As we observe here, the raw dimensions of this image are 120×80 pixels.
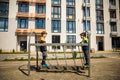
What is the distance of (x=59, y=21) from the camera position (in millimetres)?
36219

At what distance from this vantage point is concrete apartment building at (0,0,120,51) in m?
33.8

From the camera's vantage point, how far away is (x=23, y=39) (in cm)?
3459

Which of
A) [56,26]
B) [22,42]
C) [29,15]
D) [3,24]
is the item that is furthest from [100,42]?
[3,24]

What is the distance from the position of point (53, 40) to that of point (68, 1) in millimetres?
10963

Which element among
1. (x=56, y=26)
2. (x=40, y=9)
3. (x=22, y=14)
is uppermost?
(x=40, y=9)

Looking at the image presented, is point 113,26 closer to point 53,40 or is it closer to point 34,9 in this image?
point 53,40

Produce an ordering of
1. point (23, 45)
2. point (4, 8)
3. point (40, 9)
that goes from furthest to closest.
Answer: point (40, 9)
point (23, 45)
point (4, 8)

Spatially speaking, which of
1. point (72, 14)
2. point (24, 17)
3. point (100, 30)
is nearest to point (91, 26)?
point (100, 30)

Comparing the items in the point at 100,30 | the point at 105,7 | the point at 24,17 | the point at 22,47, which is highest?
the point at 105,7

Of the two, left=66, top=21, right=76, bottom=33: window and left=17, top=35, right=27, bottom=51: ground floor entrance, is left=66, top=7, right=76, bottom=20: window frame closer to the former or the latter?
left=66, top=21, right=76, bottom=33: window

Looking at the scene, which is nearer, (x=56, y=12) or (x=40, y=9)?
(x=40, y=9)

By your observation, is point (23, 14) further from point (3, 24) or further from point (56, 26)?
point (56, 26)

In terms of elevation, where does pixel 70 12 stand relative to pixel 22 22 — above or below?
above

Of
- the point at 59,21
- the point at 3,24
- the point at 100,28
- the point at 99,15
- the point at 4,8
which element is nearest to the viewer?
the point at 3,24
